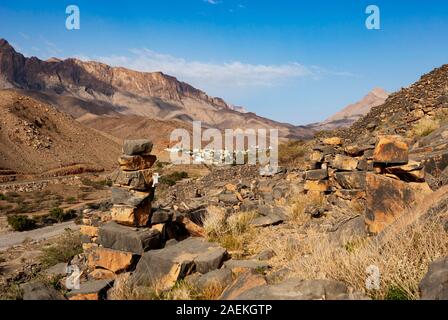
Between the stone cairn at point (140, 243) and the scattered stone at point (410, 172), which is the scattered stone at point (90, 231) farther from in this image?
the scattered stone at point (410, 172)

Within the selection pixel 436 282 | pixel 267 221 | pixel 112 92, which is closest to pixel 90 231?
pixel 267 221

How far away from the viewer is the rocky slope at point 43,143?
142 feet

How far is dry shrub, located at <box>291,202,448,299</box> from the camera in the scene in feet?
12.8

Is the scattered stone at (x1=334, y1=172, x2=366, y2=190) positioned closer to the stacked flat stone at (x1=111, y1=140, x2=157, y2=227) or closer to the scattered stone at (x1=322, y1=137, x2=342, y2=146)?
the scattered stone at (x1=322, y1=137, x2=342, y2=146)

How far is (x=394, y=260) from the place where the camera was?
4.13m

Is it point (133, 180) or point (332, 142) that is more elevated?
point (332, 142)

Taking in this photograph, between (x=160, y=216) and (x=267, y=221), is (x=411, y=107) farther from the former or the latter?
(x=160, y=216)

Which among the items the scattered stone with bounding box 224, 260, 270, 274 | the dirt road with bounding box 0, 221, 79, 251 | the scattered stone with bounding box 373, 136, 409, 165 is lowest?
the dirt road with bounding box 0, 221, 79, 251

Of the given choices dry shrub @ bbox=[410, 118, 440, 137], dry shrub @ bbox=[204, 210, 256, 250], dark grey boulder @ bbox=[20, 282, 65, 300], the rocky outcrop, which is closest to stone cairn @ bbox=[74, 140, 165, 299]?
dry shrub @ bbox=[204, 210, 256, 250]

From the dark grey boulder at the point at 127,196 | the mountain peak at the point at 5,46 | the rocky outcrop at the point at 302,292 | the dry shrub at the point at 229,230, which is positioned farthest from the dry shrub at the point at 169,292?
the mountain peak at the point at 5,46

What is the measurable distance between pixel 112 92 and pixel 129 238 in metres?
152

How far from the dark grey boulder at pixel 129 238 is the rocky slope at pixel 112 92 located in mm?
108685

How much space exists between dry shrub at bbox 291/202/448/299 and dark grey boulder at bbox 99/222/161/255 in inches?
125

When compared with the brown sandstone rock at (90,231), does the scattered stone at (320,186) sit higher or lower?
higher
